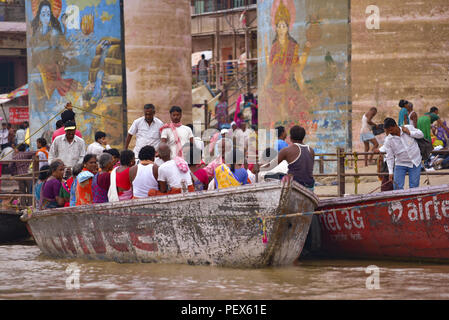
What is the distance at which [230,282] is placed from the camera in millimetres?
8891

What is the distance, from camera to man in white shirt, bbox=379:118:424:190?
37.8 ft

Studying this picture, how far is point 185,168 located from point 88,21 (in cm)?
1403

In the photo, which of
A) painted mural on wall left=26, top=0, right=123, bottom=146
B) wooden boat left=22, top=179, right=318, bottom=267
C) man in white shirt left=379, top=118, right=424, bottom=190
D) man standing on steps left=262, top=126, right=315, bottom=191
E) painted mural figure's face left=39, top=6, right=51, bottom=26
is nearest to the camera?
wooden boat left=22, top=179, right=318, bottom=267

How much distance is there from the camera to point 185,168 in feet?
32.2

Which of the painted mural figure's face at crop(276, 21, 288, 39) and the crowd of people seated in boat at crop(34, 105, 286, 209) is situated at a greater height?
the painted mural figure's face at crop(276, 21, 288, 39)

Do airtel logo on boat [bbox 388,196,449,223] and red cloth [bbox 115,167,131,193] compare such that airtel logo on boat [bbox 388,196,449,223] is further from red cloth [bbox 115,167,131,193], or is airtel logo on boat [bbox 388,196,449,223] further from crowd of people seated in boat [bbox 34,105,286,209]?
red cloth [bbox 115,167,131,193]

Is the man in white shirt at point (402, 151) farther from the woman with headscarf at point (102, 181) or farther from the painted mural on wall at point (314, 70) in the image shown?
the painted mural on wall at point (314, 70)

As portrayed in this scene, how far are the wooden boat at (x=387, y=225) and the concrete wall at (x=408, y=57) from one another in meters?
8.11

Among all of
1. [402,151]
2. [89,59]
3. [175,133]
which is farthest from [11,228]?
[89,59]

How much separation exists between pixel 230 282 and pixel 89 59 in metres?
15.2

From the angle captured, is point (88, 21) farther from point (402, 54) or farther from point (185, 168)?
point (185, 168)

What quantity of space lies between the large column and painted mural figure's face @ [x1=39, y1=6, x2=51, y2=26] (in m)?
2.39

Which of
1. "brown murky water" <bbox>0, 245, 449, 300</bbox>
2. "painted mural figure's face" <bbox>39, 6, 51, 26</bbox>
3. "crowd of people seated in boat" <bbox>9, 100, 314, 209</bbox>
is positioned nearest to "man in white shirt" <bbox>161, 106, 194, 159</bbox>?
"crowd of people seated in boat" <bbox>9, 100, 314, 209</bbox>

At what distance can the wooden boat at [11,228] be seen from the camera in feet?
46.1
